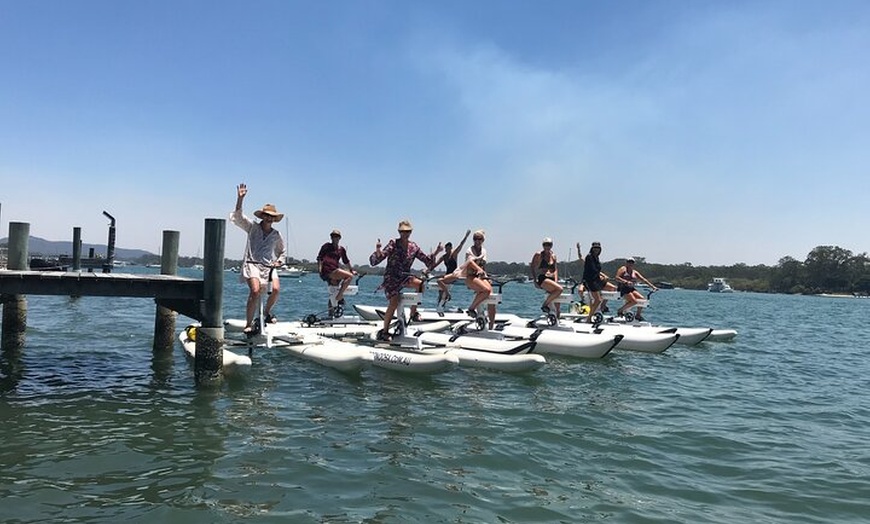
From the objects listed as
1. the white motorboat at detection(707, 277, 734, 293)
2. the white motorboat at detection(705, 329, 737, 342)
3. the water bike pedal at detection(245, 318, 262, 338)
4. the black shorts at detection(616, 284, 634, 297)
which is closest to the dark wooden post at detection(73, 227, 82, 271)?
the water bike pedal at detection(245, 318, 262, 338)

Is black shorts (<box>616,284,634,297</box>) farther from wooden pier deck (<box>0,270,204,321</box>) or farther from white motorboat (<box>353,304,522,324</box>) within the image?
wooden pier deck (<box>0,270,204,321</box>)

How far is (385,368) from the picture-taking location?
11.4 m

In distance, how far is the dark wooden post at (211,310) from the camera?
9.63m

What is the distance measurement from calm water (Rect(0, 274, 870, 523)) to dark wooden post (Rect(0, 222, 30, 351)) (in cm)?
132

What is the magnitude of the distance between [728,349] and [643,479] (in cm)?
1347

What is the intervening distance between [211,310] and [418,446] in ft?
14.8

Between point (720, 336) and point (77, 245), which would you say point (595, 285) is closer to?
point (720, 336)

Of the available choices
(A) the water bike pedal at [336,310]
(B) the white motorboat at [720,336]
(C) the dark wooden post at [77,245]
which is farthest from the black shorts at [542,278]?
(C) the dark wooden post at [77,245]

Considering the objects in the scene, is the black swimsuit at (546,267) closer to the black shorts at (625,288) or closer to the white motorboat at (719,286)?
the black shorts at (625,288)

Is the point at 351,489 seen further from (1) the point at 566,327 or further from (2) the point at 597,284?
(2) the point at 597,284

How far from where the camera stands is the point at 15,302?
1362 centimetres

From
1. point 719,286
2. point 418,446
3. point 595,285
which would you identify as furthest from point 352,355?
point 719,286

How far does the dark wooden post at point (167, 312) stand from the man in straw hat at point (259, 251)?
3.11 m

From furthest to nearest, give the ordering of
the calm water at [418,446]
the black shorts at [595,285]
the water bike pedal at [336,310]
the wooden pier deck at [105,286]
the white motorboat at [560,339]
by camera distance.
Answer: the black shorts at [595,285]
the water bike pedal at [336,310]
the white motorboat at [560,339]
the wooden pier deck at [105,286]
the calm water at [418,446]
